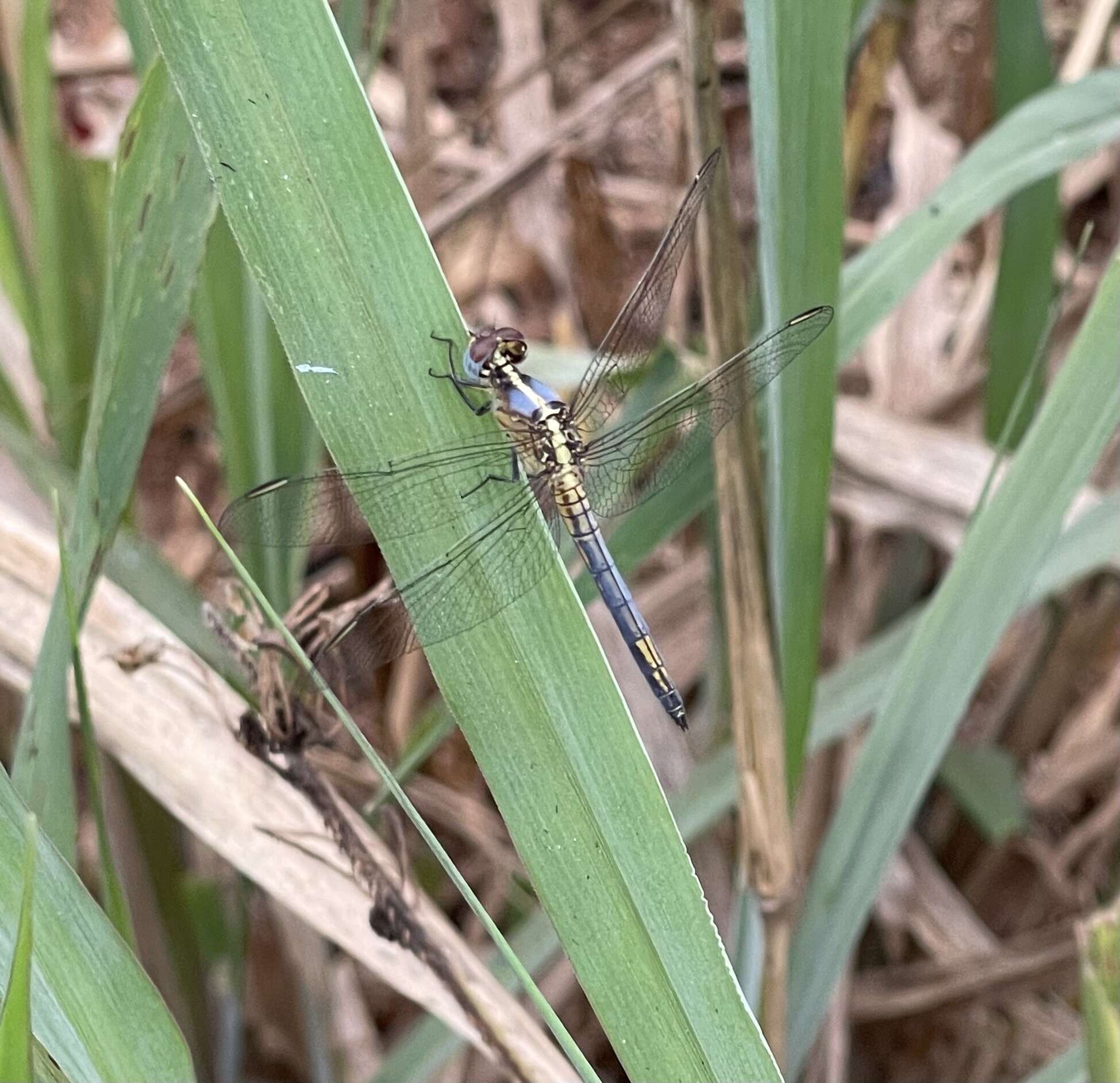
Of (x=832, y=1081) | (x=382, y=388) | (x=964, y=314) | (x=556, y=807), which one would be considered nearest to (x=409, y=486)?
(x=382, y=388)

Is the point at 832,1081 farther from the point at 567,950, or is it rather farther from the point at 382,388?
the point at 382,388

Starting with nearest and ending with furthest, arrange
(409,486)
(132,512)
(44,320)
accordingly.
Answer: (409,486)
(44,320)
(132,512)

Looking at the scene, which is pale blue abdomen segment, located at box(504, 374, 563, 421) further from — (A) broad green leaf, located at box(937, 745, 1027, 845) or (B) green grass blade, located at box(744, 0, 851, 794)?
(A) broad green leaf, located at box(937, 745, 1027, 845)

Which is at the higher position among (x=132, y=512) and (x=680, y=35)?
(x=680, y=35)

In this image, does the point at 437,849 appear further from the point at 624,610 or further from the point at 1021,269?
the point at 1021,269

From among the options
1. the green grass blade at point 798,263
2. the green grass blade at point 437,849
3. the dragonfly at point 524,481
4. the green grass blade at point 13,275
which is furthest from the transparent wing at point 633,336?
the green grass blade at point 13,275

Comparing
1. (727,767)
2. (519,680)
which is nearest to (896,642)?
(727,767)

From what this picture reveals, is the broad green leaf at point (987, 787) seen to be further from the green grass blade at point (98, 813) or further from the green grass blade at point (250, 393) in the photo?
the green grass blade at point (98, 813)
